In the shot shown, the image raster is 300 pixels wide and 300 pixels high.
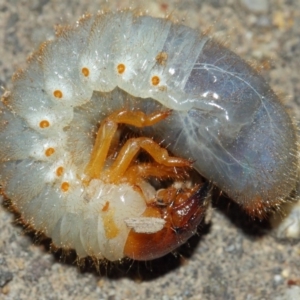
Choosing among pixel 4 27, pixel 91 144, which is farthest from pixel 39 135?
pixel 4 27

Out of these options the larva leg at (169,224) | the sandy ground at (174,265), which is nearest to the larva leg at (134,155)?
the larva leg at (169,224)

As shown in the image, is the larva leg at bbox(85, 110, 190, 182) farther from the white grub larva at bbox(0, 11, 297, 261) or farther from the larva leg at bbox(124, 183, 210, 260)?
the larva leg at bbox(124, 183, 210, 260)

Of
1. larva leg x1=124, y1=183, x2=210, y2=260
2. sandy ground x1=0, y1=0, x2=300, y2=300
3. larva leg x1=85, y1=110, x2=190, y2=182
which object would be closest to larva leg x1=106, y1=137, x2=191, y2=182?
larva leg x1=85, y1=110, x2=190, y2=182

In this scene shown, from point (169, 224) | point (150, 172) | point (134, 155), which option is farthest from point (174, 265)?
point (134, 155)

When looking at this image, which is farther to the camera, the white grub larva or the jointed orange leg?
the jointed orange leg

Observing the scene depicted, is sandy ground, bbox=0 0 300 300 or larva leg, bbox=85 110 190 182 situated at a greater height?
larva leg, bbox=85 110 190 182

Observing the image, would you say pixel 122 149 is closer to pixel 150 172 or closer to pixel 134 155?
pixel 134 155

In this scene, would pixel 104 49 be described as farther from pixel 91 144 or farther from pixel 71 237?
pixel 71 237

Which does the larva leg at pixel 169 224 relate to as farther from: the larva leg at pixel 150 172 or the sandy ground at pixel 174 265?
the sandy ground at pixel 174 265
